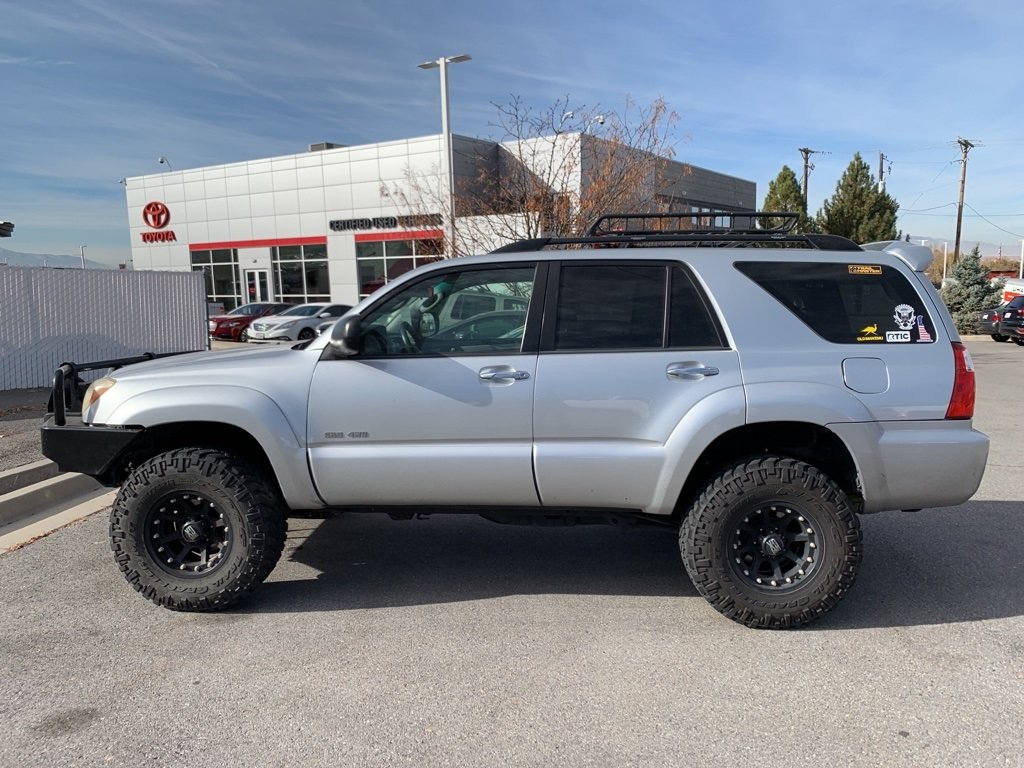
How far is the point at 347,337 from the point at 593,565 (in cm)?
211

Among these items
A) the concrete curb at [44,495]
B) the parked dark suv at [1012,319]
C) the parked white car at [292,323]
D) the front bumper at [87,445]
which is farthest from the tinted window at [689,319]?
the parked dark suv at [1012,319]

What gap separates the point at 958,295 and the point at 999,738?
29840 millimetres

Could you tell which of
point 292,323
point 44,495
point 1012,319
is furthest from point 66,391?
point 1012,319

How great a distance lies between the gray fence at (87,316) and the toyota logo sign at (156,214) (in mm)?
26734

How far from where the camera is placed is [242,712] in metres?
3.08

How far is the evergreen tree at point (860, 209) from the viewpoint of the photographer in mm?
37000

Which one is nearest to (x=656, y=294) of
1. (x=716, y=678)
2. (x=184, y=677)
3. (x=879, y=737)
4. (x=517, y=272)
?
(x=517, y=272)

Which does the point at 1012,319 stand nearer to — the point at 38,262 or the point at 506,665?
the point at 506,665

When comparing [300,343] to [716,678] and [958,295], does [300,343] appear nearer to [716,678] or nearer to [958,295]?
[716,678]

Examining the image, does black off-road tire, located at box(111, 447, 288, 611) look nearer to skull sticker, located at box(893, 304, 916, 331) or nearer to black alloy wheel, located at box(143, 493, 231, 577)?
black alloy wheel, located at box(143, 493, 231, 577)

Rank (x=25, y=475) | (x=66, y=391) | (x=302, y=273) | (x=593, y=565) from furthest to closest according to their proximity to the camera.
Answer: (x=302, y=273) < (x=25, y=475) < (x=593, y=565) < (x=66, y=391)

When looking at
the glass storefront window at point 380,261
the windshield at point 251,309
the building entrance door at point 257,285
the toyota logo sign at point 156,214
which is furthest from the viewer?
the toyota logo sign at point 156,214

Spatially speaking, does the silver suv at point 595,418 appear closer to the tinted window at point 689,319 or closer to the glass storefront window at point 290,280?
the tinted window at point 689,319

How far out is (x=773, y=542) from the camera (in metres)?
3.77
